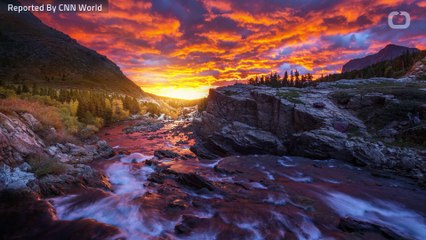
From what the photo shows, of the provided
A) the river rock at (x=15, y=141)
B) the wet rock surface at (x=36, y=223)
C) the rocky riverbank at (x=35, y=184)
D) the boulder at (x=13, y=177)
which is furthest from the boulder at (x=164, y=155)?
the wet rock surface at (x=36, y=223)

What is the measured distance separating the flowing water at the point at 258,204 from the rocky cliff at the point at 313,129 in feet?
9.24

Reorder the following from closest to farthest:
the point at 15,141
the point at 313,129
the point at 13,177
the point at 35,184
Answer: the point at 35,184, the point at 13,177, the point at 15,141, the point at 313,129

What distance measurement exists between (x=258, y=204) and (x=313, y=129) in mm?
18344

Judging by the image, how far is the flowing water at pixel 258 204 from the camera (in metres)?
12.4

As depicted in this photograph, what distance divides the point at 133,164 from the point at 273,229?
63.5ft

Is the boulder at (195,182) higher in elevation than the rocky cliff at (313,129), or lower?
lower

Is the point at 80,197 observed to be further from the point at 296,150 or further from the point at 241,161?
the point at 296,150

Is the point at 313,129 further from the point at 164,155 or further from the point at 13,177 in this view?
the point at 13,177

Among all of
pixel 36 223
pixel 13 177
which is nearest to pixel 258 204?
pixel 36 223

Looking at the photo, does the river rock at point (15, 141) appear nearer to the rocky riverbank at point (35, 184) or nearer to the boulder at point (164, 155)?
the rocky riverbank at point (35, 184)

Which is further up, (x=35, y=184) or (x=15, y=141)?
(x=15, y=141)

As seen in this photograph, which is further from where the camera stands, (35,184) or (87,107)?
(87,107)

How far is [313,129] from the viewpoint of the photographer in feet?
99.9

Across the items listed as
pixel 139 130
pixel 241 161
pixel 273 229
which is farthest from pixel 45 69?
pixel 273 229
